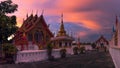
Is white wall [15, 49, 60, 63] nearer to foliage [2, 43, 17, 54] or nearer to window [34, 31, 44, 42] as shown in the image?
foliage [2, 43, 17, 54]

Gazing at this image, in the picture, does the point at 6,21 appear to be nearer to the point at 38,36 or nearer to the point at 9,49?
the point at 9,49

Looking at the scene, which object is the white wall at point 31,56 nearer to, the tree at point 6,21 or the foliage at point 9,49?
the foliage at point 9,49

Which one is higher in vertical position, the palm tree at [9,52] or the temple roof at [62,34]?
the temple roof at [62,34]

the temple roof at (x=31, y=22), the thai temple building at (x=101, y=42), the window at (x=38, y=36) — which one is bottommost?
the thai temple building at (x=101, y=42)

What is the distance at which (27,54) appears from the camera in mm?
28750

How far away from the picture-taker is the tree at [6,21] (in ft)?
96.8

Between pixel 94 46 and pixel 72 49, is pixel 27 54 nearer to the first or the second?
pixel 72 49

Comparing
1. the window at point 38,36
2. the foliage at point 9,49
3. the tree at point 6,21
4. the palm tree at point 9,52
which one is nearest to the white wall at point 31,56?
the palm tree at point 9,52

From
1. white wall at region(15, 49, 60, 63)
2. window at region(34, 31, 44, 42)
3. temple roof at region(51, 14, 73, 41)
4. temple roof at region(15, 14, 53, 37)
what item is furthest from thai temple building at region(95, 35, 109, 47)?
white wall at region(15, 49, 60, 63)

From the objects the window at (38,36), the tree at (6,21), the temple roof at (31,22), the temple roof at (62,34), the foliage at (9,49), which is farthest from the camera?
the temple roof at (62,34)

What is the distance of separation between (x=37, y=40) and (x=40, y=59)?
56.9 ft

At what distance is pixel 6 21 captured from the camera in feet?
97.7

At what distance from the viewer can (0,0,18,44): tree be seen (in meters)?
29.5

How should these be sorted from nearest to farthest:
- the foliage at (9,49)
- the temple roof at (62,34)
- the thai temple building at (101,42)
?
1. the foliage at (9,49)
2. the temple roof at (62,34)
3. the thai temple building at (101,42)
